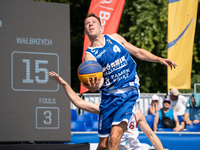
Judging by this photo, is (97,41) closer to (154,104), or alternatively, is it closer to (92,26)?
(92,26)

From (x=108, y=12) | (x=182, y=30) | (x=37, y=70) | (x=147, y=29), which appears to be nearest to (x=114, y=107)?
(x=37, y=70)

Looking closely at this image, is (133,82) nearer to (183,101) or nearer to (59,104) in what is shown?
(59,104)

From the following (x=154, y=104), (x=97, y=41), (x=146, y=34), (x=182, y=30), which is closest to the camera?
(x=97, y=41)

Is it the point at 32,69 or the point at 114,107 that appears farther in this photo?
the point at 32,69

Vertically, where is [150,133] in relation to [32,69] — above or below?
below

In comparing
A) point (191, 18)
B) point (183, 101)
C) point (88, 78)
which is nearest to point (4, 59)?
point (88, 78)

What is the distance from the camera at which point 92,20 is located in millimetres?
4551

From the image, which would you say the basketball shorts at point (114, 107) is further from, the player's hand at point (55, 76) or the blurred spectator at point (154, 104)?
the blurred spectator at point (154, 104)

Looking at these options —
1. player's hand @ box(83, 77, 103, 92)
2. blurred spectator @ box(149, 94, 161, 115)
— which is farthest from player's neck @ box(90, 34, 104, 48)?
blurred spectator @ box(149, 94, 161, 115)

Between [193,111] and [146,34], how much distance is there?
27.5 ft

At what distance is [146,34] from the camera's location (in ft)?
56.1

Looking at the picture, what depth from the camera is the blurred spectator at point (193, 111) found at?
9202 mm

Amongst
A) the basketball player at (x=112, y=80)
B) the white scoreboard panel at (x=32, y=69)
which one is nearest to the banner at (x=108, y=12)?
the white scoreboard panel at (x=32, y=69)

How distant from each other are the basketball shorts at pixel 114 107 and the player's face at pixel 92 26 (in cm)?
87
